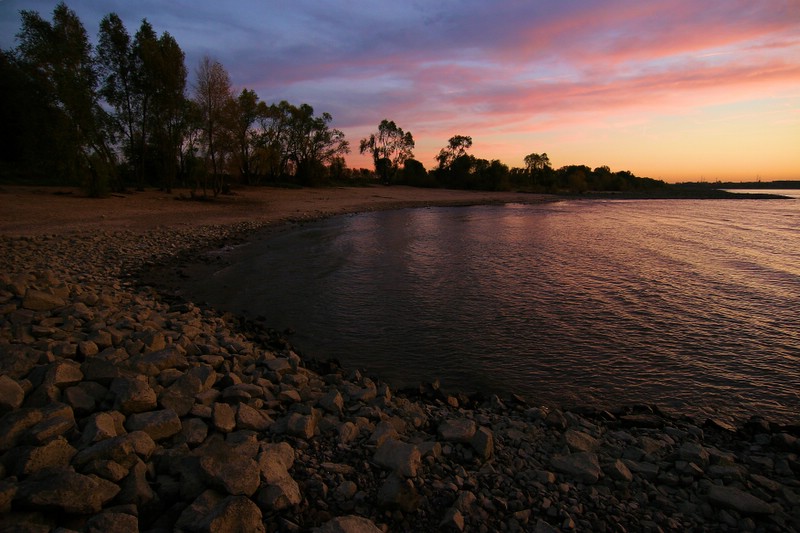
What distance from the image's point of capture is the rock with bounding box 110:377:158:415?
17.0ft

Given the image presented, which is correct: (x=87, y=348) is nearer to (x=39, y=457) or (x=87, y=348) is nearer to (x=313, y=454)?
(x=39, y=457)

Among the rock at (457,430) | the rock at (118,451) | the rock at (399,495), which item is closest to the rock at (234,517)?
the rock at (118,451)

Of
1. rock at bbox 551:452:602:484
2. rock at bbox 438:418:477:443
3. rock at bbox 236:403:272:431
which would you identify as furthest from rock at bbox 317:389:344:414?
rock at bbox 551:452:602:484

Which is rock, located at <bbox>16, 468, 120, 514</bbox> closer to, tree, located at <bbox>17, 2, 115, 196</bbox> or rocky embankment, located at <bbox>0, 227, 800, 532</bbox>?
rocky embankment, located at <bbox>0, 227, 800, 532</bbox>

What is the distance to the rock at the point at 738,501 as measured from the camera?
15.1ft

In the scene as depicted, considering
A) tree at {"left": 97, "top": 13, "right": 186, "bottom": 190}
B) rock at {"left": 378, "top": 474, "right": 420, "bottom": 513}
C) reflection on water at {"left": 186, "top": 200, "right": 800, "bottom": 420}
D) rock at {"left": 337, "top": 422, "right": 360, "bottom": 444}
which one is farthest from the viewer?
tree at {"left": 97, "top": 13, "right": 186, "bottom": 190}

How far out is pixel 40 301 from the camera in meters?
8.80

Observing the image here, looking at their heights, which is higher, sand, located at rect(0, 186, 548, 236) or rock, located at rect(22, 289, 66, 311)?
sand, located at rect(0, 186, 548, 236)

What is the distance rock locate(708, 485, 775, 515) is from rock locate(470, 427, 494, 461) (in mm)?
2506

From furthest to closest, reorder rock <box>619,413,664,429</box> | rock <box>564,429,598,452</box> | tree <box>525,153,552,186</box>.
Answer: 1. tree <box>525,153,552,186</box>
2. rock <box>619,413,664,429</box>
3. rock <box>564,429,598,452</box>

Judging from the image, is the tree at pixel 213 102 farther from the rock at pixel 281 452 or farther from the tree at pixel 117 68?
the rock at pixel 281 452

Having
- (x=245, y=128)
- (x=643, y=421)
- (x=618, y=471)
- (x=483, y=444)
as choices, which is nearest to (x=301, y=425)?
(x=483, y=444)

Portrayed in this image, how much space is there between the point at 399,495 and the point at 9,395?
4.70 meters

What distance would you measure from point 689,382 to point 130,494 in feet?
32.8
